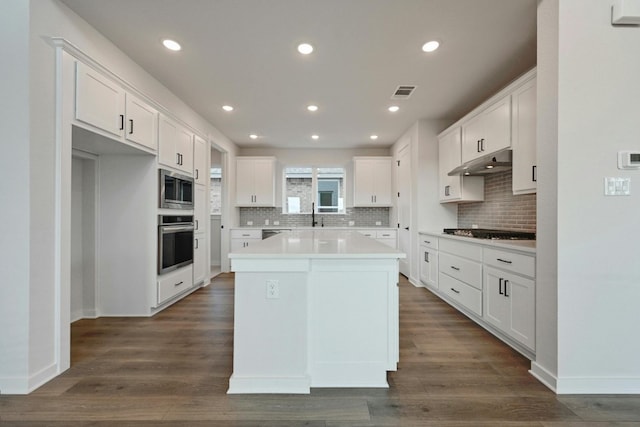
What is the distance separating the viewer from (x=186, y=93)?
3.59 meters

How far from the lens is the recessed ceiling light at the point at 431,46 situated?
2516 millimetres

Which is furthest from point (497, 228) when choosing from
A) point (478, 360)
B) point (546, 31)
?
point (546, 31)

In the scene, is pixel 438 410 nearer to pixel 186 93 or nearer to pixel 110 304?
pixel 110 304

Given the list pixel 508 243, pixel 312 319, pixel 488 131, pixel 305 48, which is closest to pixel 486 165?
pixel 488 131

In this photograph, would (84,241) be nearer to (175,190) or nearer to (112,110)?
(175,190)

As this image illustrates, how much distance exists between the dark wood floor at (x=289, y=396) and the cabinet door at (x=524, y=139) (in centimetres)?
147

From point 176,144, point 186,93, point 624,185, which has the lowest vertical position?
point 624,185

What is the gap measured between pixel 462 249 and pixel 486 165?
967 mm

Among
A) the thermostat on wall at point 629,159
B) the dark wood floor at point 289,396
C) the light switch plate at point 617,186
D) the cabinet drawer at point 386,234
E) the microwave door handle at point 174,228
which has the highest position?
the thermostat on wall at point 629,159

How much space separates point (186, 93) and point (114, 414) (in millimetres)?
3314

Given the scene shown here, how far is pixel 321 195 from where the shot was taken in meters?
6.54

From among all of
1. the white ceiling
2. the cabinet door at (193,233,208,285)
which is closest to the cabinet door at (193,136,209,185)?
the white ceiling

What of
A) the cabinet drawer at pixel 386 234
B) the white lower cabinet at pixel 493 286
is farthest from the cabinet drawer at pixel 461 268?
the cabinet drawer at pixel 386 234

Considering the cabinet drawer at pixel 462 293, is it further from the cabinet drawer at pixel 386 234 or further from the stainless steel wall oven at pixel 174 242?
the stainless steel wall oven at pixel 174 242
